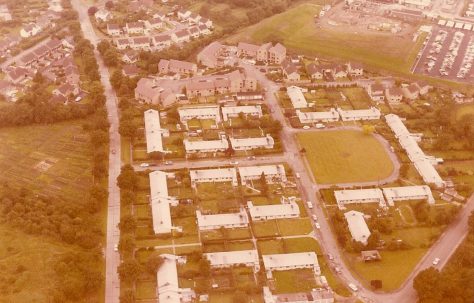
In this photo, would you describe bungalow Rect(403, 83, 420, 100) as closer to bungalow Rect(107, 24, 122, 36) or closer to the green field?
the green field

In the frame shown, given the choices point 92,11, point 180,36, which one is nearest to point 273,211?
point 180,36

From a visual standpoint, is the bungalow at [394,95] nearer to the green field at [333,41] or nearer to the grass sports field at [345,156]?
the green field at [333,41]

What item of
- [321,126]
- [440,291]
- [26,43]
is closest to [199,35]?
[26,43]

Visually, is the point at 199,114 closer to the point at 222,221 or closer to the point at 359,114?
the point at 222,221

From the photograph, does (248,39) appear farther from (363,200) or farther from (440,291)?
(440,291)

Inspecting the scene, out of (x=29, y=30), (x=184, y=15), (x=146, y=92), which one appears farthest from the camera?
(x=184, y=15)

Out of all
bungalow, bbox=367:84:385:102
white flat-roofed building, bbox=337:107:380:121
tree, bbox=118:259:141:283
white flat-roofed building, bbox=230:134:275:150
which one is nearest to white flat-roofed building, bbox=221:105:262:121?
white flat-roofed building, bbox=230:134:275:150
